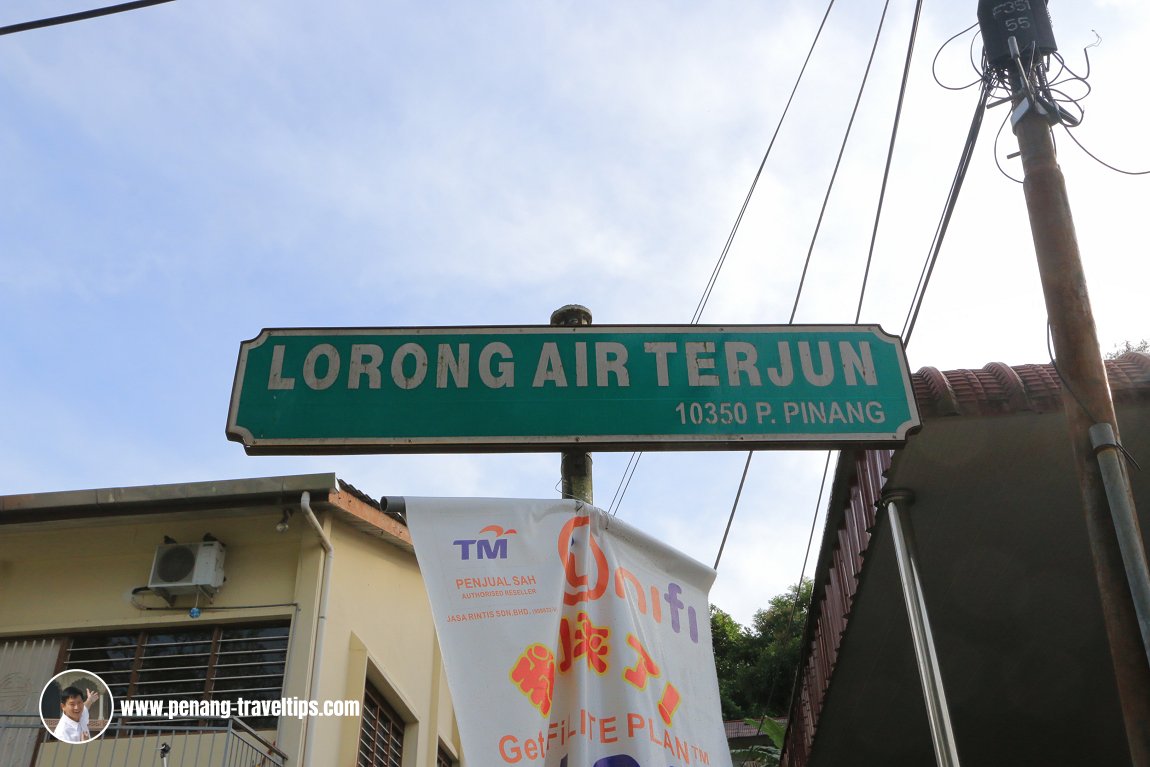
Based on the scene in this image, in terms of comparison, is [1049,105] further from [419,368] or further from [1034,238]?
[419,368]

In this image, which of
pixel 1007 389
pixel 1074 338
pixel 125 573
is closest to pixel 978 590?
pixel 1007 389

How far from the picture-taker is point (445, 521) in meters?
2.86

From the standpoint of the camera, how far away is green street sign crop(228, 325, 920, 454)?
3.01 m

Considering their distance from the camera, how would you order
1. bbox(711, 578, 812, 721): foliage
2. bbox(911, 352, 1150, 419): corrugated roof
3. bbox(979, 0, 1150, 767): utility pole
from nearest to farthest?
1. bbox(979, 0, 1150, 767): utility pole
2. bbox(911, 352, 1150, 419): corrugated roof
3. bbox(711, 578, 812, 721): foliage

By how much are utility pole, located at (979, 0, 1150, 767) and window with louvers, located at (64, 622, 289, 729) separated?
7.04m

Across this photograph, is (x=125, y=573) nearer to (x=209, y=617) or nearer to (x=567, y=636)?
(x=209, y=617)

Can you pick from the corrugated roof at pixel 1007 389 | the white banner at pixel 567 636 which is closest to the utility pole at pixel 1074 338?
the corrugated roof at pixel 1007 389

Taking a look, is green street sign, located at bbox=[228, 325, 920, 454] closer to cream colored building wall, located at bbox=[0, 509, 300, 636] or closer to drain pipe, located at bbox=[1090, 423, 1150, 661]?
drain pipe, located at bbox=[1090, 423, 1150, 661]

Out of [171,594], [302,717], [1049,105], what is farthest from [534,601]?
[171,594]

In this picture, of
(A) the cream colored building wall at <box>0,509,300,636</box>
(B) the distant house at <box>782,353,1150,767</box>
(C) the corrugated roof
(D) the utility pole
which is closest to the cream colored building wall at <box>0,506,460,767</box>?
(A) the cream colored building wall at <box>0,509,300,636</box>

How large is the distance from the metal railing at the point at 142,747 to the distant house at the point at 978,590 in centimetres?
455

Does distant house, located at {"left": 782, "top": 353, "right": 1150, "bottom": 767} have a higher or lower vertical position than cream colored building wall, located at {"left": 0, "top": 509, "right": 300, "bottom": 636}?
lower

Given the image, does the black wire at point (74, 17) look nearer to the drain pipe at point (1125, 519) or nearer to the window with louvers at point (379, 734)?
the drain pipe at point (1125, 519)

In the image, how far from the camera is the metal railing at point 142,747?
8031mm
